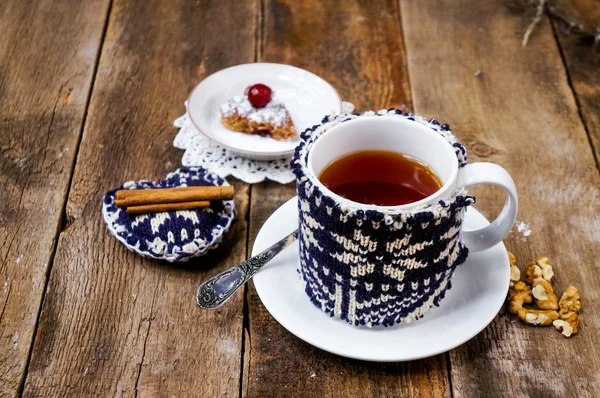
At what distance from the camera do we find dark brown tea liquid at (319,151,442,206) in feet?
2.63

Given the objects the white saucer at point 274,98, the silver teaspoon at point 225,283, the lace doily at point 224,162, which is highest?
the silver teaspoon at point 225,283

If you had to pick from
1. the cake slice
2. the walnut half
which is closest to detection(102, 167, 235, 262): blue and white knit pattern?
the cake slice

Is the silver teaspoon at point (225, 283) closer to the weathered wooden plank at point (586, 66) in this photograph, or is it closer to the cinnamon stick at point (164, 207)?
the cinnamon stick at point (164, 207)

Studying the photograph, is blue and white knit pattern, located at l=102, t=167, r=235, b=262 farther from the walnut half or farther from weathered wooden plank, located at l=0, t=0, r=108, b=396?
the walnut half

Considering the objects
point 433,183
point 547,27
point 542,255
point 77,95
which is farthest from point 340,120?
point 547,27

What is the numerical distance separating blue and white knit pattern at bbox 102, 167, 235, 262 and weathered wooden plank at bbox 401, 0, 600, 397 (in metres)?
0.39

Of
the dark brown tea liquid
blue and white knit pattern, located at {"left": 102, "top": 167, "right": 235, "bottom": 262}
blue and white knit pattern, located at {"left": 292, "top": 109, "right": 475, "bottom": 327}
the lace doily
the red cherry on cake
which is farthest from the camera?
the red cherry on cake

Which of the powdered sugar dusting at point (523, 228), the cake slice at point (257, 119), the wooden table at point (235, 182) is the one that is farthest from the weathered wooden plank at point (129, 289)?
the powdered sugar dusting at point (523, 228)

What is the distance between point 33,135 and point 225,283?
0.56 metres

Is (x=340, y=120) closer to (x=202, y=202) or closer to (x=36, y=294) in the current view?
(x=202, y=202)

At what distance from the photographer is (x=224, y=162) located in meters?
1.13

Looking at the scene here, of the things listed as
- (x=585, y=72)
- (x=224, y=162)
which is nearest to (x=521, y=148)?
(x=585, y=72)

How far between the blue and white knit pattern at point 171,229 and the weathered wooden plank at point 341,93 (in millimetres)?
69

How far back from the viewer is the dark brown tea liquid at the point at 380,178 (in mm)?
802
